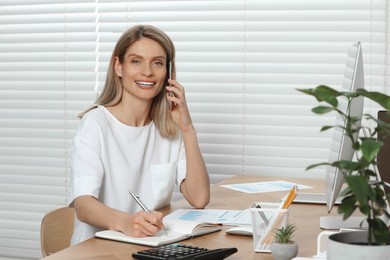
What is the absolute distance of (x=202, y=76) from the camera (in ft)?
10.9

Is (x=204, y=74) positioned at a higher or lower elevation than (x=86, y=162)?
higher

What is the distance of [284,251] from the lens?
165 cm

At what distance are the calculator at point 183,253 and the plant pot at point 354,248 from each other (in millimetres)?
461

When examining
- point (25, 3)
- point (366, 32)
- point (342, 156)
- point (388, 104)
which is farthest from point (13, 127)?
point (388, 104)

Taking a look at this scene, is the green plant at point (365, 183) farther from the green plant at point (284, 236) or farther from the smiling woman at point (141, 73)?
the smiling woman at point (141, 73)

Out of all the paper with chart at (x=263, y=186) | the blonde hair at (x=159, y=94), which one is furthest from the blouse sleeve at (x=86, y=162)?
the paper with chart at (x=263, y=186)

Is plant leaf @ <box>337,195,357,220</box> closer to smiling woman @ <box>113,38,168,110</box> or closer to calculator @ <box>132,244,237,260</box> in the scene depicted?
calculator @ <box>132,244,237,260</box>

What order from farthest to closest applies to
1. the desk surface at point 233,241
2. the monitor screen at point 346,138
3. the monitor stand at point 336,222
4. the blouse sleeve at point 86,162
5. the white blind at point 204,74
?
the white blind at point 204,74, the blouse sleeve at point 86,162, the monitor stand at point 336,222, the desk surface at point 233,241, the monitor screen at point 346,138

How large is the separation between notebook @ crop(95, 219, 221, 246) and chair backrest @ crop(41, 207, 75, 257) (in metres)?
0.71

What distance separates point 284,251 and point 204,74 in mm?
1752

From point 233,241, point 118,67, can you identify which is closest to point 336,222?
point 233,241

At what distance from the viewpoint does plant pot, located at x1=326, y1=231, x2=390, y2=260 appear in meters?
1.18

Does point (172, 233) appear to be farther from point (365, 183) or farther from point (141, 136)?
point (365, 183)

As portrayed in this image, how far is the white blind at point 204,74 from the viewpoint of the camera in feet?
10.4
